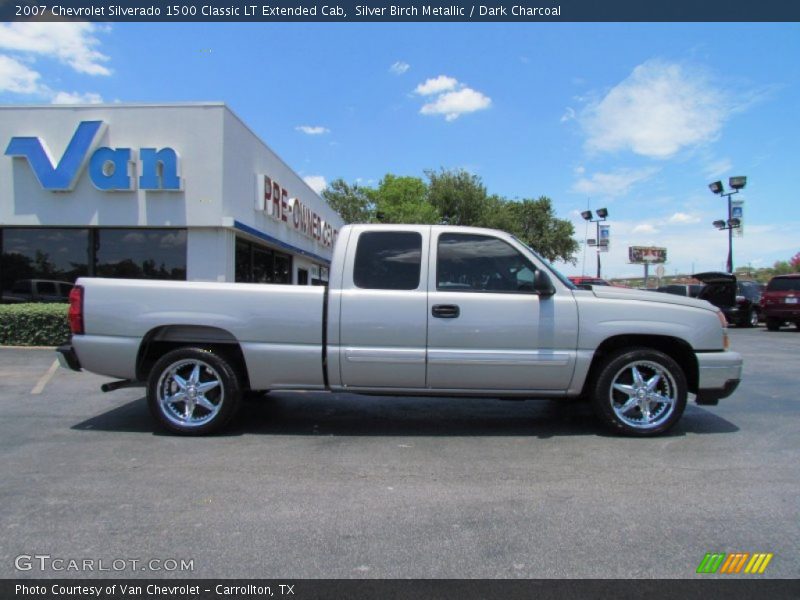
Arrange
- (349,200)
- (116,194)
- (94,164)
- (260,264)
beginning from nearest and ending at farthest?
(94,164) < (116,194) < (260,264) < (349,200)

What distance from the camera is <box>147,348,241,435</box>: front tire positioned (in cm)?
511

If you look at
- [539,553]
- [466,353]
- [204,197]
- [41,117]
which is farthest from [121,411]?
[41,117]

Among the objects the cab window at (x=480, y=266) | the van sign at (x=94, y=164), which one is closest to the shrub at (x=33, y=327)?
the van sign at (x=94, y=164)

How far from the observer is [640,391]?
5.09m

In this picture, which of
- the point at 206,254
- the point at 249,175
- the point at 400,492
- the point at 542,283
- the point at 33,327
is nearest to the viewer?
the point at 400,492

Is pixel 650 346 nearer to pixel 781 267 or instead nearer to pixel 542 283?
pixel 542 283

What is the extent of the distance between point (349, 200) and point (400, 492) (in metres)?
54.4

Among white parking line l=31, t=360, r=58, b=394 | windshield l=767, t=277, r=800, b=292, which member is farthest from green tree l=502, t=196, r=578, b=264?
white parking line l=31, t=360, r=58, b=394

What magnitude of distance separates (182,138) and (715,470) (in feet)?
39.3

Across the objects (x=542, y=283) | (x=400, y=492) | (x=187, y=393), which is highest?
(x=542, y=283)

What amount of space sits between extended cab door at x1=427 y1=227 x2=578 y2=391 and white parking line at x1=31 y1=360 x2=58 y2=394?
530cm

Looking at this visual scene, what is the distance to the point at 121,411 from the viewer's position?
6094 mm

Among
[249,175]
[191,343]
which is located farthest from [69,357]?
[249,175]

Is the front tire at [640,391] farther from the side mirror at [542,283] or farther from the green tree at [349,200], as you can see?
the green tree at [349,200]
